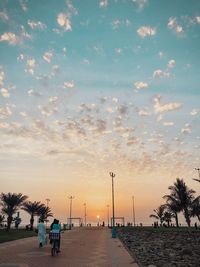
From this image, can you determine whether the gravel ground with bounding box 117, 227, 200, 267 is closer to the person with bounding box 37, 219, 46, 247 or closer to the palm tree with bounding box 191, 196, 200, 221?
the person with bounding box 37, 219, 46, 247

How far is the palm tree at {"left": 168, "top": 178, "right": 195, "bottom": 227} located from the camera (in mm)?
66312

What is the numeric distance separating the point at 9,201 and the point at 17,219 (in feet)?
56.4

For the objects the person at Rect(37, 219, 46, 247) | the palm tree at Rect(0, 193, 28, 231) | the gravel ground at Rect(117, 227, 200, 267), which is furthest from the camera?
the palm tree at Rect(0, 193, 28, 231)

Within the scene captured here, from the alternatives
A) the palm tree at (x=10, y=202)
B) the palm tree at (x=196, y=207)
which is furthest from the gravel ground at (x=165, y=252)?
the palm tree at (x=196, y=207)

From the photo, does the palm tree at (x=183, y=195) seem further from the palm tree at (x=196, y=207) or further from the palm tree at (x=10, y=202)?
the palm tree at (x=10, y=202)

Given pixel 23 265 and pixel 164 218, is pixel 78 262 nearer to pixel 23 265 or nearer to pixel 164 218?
pixel 23 265

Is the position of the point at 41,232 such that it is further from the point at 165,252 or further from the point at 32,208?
the point at 32,208

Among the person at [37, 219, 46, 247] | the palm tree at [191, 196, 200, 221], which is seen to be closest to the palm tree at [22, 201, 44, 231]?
the palm tree at [191, 196, 200, 221]

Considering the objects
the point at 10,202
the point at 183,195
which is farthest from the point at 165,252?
the point at 183,195

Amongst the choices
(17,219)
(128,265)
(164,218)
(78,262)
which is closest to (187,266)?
(128,265)

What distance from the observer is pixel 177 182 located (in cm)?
6744

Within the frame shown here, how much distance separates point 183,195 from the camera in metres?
66.6

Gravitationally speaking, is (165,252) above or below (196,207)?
below

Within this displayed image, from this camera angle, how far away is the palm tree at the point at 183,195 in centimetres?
6631
